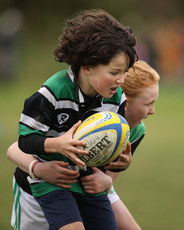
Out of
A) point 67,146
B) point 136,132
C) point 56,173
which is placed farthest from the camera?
point 136,132

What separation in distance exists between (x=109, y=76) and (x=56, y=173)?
2.50 ft

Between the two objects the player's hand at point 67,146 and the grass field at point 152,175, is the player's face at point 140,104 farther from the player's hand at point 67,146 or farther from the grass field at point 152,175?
the grass field at point 152,175

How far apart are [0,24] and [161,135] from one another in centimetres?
1655

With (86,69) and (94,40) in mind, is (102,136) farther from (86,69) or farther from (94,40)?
(94,40)

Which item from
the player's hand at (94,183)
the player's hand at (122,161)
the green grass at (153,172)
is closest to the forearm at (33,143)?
the player's hand at (94,183)

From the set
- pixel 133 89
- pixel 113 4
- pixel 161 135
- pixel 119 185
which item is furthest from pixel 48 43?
pixel 133 89

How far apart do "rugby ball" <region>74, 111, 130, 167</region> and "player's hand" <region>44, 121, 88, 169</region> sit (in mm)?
106

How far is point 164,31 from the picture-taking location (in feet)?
107

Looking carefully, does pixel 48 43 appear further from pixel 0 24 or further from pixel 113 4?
pixel 113 4

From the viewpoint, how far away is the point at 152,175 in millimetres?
8383

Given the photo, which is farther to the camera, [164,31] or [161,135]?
[164,31]

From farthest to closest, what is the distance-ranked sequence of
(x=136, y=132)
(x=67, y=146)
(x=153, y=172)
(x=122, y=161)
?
(x=153, y=172), (x=136, y=132), (x=122, y=161), (x=67, y=146)

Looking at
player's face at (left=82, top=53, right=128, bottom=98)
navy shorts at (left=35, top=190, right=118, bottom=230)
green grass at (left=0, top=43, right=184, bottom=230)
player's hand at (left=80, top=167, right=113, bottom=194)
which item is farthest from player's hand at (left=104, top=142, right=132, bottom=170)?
green grass at (left=0, top=43, right=184, bottom=230)

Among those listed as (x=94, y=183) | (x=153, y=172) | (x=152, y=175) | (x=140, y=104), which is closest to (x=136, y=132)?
(x=140, y=104)
